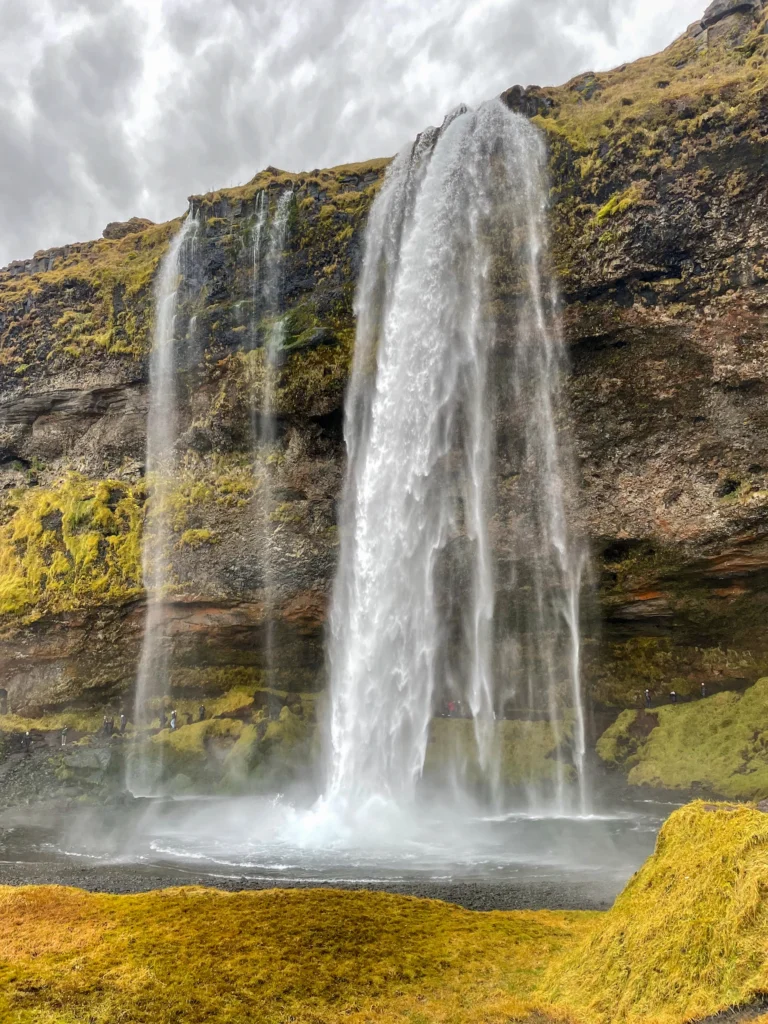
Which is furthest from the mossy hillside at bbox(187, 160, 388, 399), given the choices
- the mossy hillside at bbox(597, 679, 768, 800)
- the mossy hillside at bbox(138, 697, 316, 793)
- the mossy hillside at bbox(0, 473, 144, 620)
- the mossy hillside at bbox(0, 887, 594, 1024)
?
→ the mossy hillside at bbox(0, 887, 594, 1024)

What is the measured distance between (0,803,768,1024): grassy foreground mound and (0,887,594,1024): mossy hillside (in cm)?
3

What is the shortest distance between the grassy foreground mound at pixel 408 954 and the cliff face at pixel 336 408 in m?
19.9

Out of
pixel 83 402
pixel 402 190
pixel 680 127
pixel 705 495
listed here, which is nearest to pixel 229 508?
pixel 83 402

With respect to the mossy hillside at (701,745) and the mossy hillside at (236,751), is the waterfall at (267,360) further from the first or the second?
the mossy hillside at (701,745)

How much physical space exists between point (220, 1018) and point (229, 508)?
93.2ft

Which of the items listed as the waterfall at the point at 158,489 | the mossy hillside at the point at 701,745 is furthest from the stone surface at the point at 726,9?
the mossy hillside at the point at 701,745

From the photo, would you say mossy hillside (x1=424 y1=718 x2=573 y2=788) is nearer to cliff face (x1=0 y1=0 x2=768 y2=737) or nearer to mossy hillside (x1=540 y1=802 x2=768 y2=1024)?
cliff face (x1=0 y1=0 x2=768 y2=737)

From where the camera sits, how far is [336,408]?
33.4 m

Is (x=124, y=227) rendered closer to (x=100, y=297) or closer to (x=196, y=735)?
(x=100, y=297)

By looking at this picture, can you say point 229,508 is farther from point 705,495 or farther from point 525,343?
point 705,495

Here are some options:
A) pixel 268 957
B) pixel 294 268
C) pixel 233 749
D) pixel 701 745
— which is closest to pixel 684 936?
pixel 268 957

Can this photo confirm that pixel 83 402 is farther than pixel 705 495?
Yes

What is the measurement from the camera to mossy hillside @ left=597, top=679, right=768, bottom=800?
25500 millimetres

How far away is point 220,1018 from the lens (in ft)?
25.7
